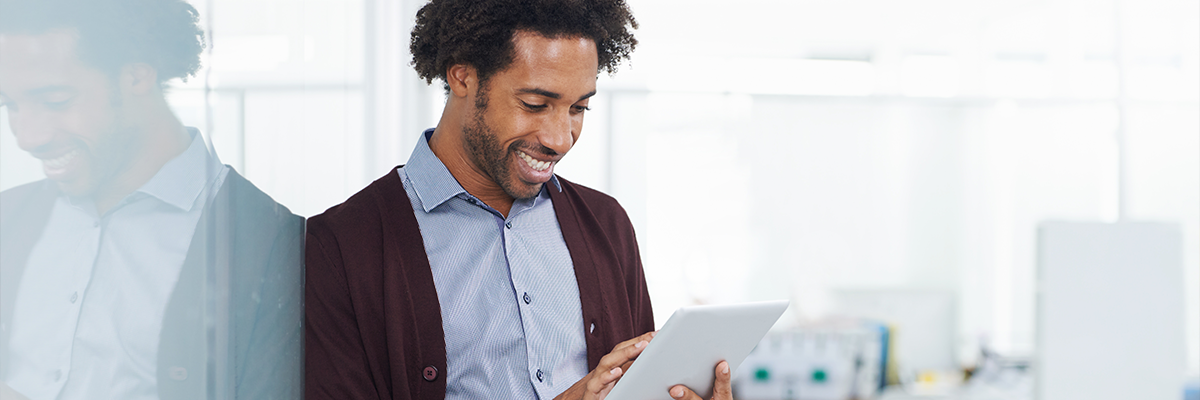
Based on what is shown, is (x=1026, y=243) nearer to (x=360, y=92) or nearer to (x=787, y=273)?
(x=787, y=273)

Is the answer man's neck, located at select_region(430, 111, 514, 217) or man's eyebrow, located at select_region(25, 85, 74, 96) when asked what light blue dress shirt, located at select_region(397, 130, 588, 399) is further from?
man's eyebrow, located at select_region(25, 85, 74, 96)

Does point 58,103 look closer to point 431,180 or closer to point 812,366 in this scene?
point 431,180

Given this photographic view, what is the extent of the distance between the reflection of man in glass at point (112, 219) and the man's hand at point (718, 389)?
51 centimetres

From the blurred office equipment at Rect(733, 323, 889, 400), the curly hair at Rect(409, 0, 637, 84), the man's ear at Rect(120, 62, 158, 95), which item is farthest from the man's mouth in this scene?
the blurred office equipment at Rect(733, 323, 889, 400)

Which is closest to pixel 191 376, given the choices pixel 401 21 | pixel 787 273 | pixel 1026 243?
pixel 401 21

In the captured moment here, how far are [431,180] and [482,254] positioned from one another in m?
0.12

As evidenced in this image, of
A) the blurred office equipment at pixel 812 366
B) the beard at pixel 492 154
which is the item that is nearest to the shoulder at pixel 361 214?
the beard at pixel 492 154

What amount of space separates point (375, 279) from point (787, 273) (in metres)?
3.31

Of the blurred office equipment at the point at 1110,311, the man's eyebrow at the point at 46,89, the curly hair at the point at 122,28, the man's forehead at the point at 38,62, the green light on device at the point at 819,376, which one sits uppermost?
the curly hair at the point at 122,28

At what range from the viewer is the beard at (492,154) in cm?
104

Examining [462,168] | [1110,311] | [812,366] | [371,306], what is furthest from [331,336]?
[812,366]

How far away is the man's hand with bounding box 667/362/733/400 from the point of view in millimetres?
970

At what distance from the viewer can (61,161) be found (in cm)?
49

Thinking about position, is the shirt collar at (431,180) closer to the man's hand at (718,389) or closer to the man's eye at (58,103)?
the man's hand at (718,389)
